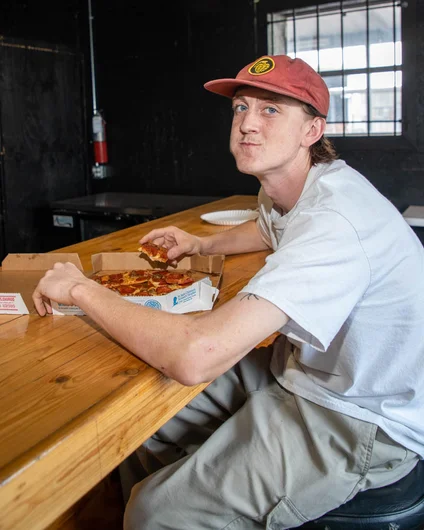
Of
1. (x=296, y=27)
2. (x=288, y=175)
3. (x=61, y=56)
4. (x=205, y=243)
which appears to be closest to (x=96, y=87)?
(x=61, y=56)

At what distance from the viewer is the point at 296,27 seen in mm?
3811

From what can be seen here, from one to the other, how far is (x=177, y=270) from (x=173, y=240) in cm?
14

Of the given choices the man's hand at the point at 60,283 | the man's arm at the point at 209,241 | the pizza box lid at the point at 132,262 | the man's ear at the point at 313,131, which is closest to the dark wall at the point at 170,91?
the man's arm at the point at 209,241

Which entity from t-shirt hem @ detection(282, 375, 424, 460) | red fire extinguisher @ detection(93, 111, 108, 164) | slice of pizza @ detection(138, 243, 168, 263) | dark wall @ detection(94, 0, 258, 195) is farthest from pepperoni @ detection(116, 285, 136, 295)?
red fire extinguisher @ detection(93, 111, 108, 164)

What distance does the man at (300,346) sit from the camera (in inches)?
44.7

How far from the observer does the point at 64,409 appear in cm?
100

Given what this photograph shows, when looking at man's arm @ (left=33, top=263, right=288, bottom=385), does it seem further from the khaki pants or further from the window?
the window

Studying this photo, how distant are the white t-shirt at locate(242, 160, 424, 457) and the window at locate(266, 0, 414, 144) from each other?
2.38 meters

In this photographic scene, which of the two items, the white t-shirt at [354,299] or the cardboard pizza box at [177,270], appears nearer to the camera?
the white t-shirt at [354,299]

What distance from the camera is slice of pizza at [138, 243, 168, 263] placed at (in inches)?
72.6

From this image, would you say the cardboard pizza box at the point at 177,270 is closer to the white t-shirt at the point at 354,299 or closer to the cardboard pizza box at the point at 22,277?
the cardboard pizza box at the point at 22,277

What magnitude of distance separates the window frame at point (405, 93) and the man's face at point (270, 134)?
2.22 metres

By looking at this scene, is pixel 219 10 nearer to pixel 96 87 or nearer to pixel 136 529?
pixel 96 87

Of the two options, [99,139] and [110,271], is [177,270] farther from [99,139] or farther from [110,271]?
[99,139]
